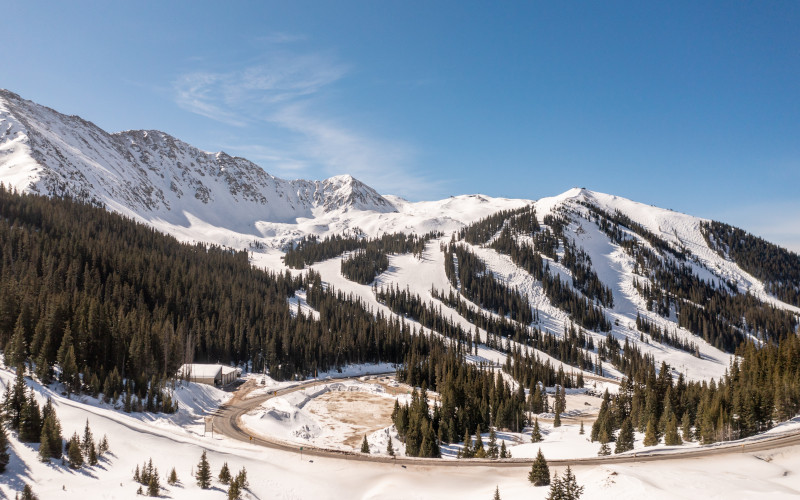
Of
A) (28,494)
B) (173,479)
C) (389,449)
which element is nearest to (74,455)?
(28,494)

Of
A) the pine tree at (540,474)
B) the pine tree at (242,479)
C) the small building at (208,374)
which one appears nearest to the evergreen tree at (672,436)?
the pine tree at (540,474)

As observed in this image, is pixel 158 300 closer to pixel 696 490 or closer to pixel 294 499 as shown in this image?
pixel 294 499

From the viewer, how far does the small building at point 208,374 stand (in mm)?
105706

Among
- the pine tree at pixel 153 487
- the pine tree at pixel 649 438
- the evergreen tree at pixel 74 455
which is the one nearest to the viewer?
the pine tree at pixel 153 487

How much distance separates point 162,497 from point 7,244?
132639mm

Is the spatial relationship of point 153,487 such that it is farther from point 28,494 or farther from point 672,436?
point 672,436

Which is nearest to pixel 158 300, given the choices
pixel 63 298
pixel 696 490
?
pixel 63 298

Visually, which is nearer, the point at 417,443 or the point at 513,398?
the point at 417,443

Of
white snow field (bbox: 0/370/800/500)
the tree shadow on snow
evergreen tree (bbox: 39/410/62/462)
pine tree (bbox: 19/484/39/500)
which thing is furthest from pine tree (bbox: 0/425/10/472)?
pine tree (bbox: 19/484/39/500)

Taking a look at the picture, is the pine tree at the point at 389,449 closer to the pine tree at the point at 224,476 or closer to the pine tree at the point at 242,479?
the pine tree at the point at 242,479

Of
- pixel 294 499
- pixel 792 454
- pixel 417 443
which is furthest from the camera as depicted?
pixel 417 443

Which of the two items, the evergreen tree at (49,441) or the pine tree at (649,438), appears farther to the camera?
the pine tree at (649,438)

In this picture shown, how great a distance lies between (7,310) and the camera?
80562mm

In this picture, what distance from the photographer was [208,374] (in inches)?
4281
